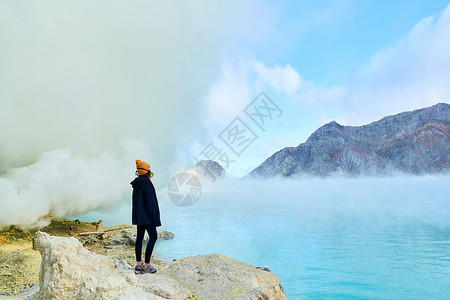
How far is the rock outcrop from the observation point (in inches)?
161

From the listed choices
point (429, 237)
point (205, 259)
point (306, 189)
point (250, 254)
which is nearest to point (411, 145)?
point (306, 189)

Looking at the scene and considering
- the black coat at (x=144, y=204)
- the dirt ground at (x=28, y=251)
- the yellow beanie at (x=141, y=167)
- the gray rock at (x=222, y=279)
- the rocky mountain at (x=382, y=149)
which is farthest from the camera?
the rocky mountain at (x=382, y=149)

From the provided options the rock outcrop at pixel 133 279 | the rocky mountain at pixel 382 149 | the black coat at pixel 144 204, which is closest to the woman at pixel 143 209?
the black coat at pixel 144 204

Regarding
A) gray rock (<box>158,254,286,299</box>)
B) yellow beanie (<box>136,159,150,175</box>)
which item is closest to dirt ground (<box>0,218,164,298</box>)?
gray rock (<box>158,254,286,299</box>)

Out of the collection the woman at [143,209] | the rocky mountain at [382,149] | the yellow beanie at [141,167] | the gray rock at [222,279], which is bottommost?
the gray rock at [222,279]

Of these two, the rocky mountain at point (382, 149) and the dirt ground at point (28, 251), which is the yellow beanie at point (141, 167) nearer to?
the dirt ground at point (28, 251)

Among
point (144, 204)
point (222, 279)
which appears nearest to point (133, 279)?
point (144, 204)

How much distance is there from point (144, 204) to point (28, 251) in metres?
11.0

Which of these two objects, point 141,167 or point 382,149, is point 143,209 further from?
point 382,149

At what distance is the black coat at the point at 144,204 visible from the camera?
635cm

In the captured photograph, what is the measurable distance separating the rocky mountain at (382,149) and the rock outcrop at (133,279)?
184821 mm

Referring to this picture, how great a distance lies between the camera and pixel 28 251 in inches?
521

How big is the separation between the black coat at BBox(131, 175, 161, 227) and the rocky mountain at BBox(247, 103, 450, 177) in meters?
186

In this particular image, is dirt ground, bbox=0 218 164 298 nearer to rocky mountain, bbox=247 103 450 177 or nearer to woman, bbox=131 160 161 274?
woman, bbox=131 160 161 274
